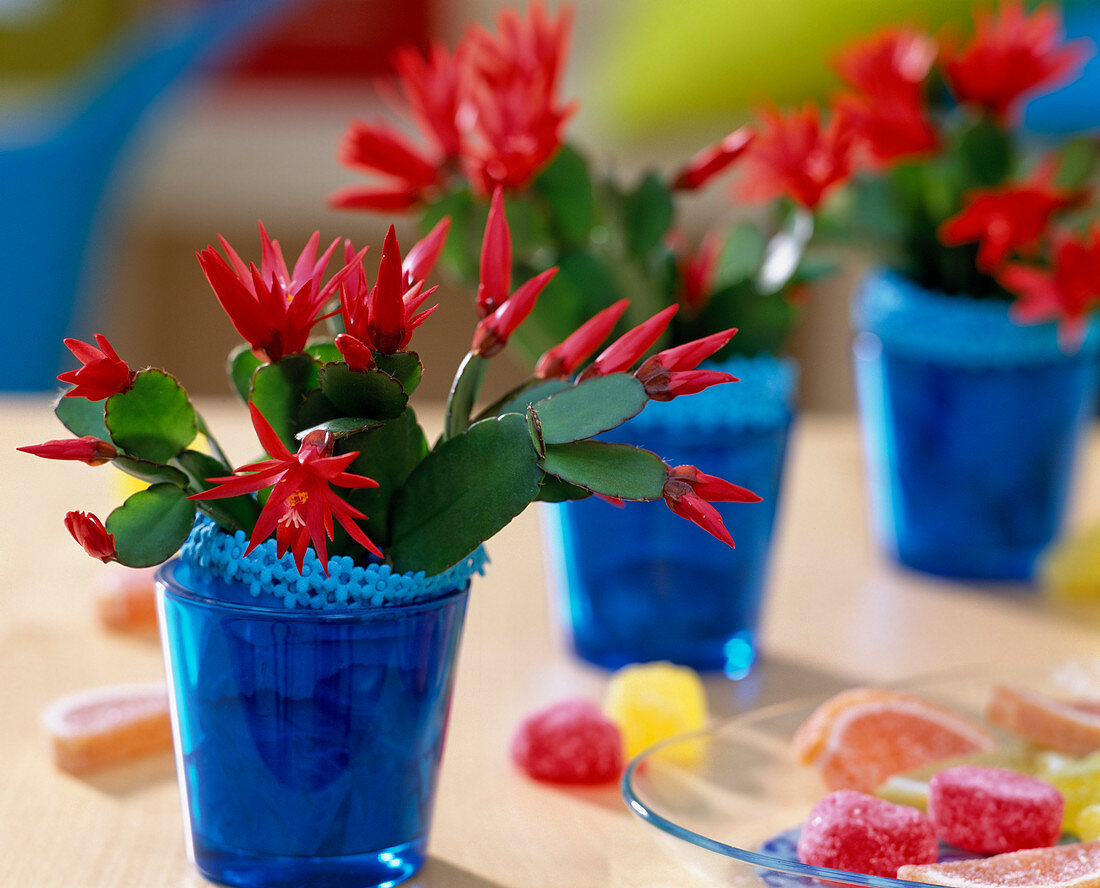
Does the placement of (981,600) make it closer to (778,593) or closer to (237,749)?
(778,593)

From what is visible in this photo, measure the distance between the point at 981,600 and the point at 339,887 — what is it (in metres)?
0.49

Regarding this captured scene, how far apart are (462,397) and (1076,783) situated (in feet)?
0.87

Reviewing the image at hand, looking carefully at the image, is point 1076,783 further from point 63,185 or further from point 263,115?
point 263,115

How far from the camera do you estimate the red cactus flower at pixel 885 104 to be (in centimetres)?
81

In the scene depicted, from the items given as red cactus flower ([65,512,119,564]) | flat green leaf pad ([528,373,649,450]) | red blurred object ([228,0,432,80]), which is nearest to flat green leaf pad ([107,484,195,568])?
red cactus flower ([65,512,119,564])

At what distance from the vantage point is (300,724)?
450mm

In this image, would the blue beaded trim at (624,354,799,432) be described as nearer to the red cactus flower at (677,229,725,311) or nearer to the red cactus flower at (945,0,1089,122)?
the red cactus flower at (677,229,725,311)

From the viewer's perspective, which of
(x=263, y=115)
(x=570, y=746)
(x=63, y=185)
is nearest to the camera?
(x=570, y=746)

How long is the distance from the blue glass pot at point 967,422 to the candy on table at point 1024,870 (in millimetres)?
404

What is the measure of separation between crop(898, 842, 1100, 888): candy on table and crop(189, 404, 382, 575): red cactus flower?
21cm

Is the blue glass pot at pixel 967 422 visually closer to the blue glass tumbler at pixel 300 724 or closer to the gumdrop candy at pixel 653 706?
the gumdrop candy at pixel 653 706

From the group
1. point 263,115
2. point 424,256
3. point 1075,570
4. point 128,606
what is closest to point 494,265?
point 424,256

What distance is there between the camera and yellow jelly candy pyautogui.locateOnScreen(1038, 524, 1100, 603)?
83 cm

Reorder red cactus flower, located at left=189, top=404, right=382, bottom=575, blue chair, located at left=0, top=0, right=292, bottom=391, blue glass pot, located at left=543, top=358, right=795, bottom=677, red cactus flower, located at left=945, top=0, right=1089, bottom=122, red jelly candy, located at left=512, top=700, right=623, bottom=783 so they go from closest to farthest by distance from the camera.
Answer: red cactus flower, located at left=189, top=404, right=382, bottom=575
red jelly candy, located at left=512, top=700, right=623, bottom=783
blue glass pot, located at left=543, top=358, right=795, bottom=677
red cactus flower, located at left=945, top=0, right=1089, bottom=122
blue chair, located at left=0, top=0, right=292, bottom=391
